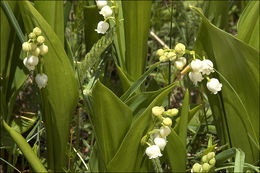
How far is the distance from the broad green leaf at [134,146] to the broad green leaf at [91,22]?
0.47 meters

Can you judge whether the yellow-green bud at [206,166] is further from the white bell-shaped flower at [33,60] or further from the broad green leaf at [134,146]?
the white bell-shaped flower at [33,60]

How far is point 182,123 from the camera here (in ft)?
4.20

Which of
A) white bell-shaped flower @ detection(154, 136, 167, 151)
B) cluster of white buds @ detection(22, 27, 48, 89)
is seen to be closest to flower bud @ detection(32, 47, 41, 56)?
cluster of white buds @ detection(22, 27, 48, 89)

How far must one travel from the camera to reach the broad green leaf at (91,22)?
5.10 ft

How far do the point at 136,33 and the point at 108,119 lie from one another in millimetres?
398

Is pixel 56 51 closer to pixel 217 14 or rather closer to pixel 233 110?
pixel 233 110

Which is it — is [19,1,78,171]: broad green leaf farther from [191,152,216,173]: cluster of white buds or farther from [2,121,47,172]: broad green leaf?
[191,152,216,173]: cluster of white buds

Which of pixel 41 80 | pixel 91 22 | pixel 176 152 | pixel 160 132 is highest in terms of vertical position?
pixel 91 22

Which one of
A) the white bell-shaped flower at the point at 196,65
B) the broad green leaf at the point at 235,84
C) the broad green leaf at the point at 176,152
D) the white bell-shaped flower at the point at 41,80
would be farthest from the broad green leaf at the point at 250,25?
the white bell-shaped flower at the point at 41,80

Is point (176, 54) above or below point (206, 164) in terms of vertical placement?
above

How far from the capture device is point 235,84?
1.41 meters

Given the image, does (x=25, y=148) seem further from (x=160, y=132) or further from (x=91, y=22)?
(x=91, y=22)

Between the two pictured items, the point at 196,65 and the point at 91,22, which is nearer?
the point at 196,65

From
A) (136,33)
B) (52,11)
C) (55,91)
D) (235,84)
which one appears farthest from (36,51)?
(235,84)
